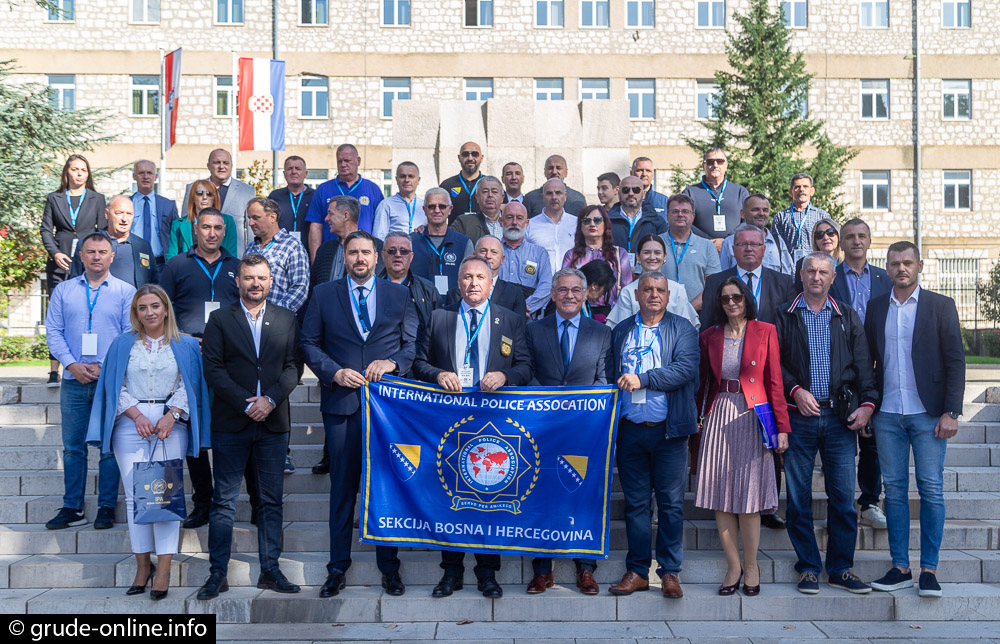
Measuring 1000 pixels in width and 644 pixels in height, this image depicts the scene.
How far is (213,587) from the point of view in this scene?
6.39 m

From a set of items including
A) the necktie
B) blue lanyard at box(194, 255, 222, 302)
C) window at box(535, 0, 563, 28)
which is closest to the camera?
the necktie

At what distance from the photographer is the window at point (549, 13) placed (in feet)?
113

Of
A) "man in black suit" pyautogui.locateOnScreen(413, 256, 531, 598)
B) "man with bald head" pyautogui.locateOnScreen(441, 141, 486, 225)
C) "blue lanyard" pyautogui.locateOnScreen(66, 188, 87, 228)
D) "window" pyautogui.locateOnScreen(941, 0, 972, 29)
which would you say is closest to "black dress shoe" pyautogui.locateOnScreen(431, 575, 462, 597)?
"man in black suit" pyautogui.locateOnScreen(413, 256, 531, 598)

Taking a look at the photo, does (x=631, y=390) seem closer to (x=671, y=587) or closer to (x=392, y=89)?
(x=671, y=587)

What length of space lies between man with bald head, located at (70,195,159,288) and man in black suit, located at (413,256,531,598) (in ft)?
10.1

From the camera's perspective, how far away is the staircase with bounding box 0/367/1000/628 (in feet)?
20.9

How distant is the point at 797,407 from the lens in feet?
21.6

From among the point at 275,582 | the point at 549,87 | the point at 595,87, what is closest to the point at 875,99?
the point at 595,87

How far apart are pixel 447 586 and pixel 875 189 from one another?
108 feet

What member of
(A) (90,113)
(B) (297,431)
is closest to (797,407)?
(B) (297,431)

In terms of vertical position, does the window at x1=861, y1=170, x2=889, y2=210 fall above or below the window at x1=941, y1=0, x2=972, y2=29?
below

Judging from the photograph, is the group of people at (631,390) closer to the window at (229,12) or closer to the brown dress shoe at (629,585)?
the brown dress shoe at (629,585)

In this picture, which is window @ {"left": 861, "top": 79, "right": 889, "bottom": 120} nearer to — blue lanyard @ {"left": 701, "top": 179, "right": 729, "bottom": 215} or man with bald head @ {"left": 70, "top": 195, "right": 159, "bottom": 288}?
blue lanyard @ {"left": 701, "top": 179, "right": 729, "bottom": 215}

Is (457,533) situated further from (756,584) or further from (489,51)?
(489,51)
